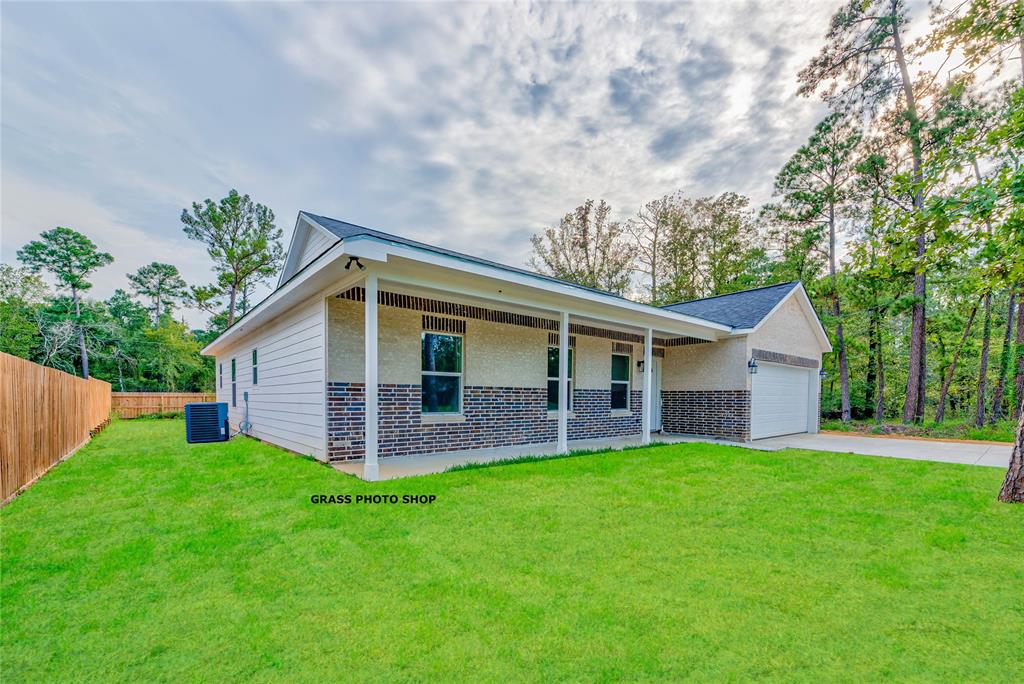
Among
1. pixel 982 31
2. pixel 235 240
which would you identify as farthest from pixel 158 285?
pixel 982 31

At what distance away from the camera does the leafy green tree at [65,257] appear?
23172mm

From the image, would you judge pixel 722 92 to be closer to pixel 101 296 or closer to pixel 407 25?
pixel 407 25

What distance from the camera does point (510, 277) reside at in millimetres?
6145

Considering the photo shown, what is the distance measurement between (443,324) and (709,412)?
24.1 ft

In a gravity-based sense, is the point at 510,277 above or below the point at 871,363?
above

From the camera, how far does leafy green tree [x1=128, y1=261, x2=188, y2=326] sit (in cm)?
2970

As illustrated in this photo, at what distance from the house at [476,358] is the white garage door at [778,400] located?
0.06m

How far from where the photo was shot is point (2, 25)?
6516mm

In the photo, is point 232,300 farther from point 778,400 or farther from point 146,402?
point 778,400

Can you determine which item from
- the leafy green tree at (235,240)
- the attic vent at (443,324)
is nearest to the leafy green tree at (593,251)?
the attic vent at (443,324)

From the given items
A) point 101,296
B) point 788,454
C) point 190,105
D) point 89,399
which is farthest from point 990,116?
point 101,296

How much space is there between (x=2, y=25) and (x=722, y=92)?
13.5 m

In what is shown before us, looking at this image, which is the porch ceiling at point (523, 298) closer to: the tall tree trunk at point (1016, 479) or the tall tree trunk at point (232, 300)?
the tall tree trunk at point (1016, 479)

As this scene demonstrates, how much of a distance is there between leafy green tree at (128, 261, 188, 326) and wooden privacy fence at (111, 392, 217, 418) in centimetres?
1456
